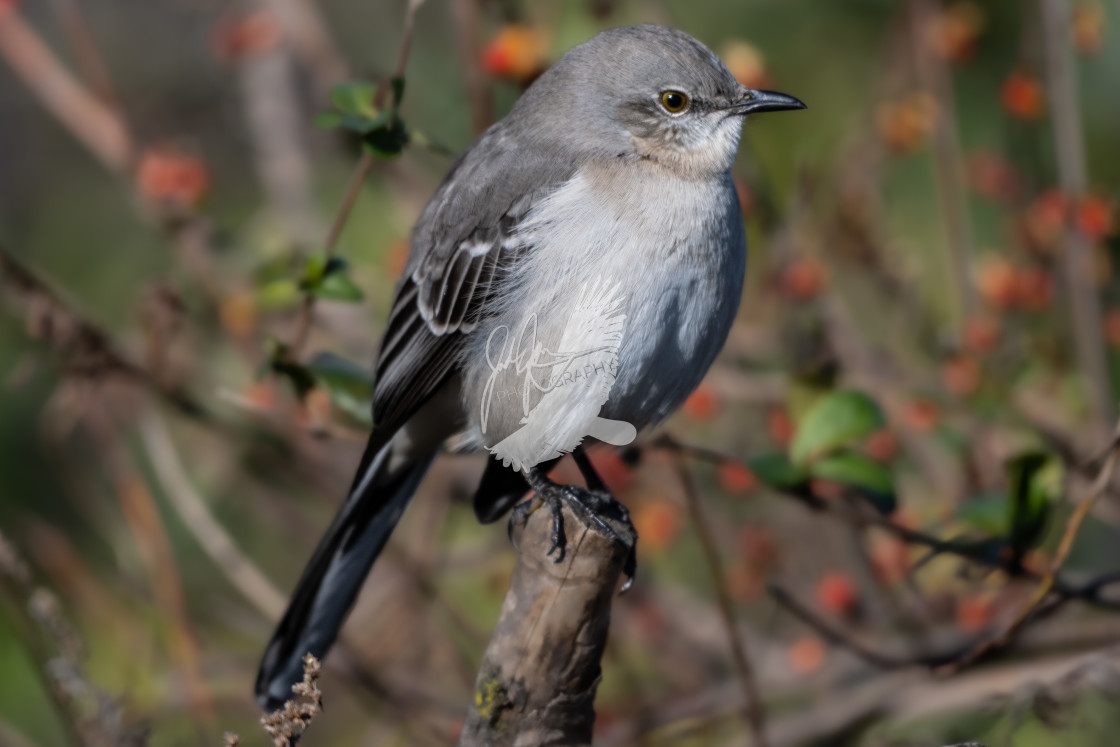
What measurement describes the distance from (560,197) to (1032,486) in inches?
58.5

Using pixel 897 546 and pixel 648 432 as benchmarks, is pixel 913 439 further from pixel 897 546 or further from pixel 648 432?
pixel 648 432

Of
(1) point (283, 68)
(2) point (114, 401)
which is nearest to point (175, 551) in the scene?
(2) point (114, 401)

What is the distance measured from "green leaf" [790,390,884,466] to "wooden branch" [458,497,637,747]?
0.72m

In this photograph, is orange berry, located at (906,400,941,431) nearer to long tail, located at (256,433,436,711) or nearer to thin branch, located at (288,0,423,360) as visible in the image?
long tail, located at (256,433,436,711)

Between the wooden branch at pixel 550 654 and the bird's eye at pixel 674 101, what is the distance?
1.25 meters

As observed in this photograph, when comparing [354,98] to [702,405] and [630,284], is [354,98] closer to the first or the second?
[630,284]

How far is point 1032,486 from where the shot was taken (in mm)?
3217

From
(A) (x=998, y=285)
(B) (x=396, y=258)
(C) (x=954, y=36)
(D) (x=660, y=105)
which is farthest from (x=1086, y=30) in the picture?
(B) (x=396, y=258)

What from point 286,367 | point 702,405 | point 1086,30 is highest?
point 1086,30

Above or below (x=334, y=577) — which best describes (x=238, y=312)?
above

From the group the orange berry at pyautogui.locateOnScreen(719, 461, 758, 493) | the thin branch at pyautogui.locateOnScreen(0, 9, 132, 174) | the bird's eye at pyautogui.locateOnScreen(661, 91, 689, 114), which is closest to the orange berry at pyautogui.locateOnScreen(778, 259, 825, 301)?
the orange berry at pyautogui.locateOnScreen(719, 461, 758, 493)

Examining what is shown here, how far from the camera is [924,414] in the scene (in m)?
4.34

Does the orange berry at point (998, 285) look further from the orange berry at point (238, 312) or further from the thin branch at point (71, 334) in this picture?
the thin branch at point (71, 334)

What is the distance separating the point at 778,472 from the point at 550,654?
0.90 metres
